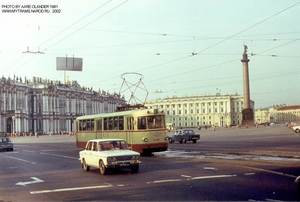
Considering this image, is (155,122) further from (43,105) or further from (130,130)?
(43,105)

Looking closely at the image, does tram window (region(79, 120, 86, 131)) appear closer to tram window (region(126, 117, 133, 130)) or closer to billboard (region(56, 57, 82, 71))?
billboard (region(56, 57, 82, 71))

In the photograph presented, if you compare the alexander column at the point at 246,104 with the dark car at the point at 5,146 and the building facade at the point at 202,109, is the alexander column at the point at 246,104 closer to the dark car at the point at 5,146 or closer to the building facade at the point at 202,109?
the dark car at the point at 5,146

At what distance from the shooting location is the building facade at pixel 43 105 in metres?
140

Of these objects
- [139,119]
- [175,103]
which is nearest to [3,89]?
[175,103]

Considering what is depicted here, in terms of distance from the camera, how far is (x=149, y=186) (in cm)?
1509

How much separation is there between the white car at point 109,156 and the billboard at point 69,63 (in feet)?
54.9

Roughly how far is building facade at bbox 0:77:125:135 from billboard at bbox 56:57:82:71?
98.4 meters

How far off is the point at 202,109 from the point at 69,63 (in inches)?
5567

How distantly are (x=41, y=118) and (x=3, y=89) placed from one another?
1384cm

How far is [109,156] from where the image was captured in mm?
19328

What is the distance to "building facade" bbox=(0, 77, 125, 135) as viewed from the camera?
140250 mm

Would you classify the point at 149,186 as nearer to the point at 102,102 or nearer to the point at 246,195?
the point at 246,195

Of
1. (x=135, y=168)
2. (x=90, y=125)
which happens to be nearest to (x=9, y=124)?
(x=90, y=125)

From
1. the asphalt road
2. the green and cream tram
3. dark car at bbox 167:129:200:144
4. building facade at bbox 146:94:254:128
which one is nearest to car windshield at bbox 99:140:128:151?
the asphalt road
